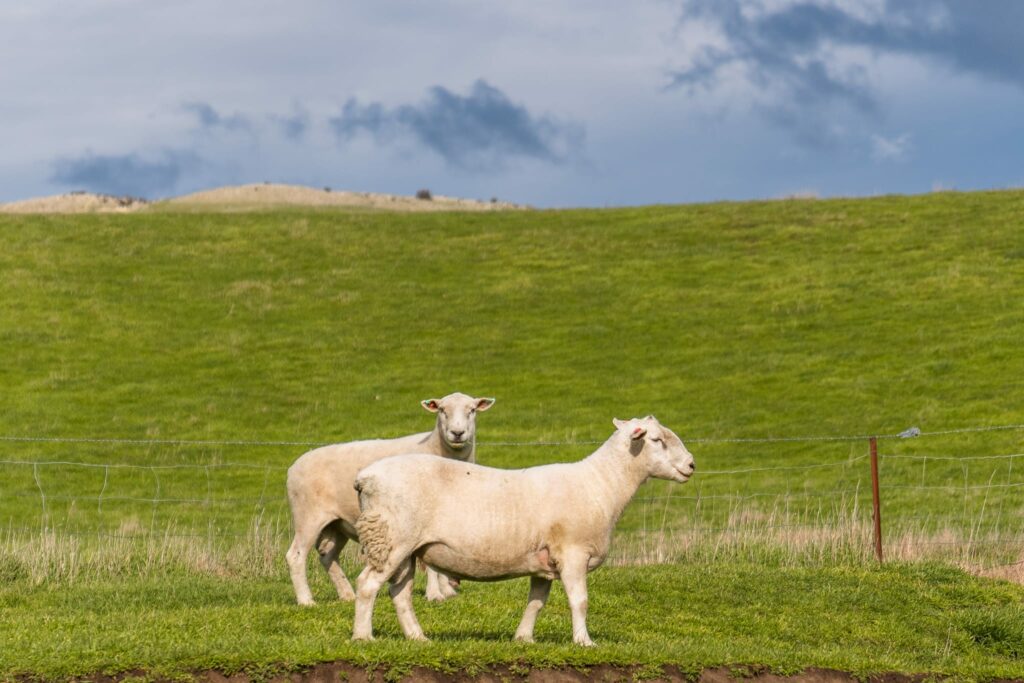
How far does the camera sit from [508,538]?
1228 cm

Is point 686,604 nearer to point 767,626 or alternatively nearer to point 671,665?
point 767,626

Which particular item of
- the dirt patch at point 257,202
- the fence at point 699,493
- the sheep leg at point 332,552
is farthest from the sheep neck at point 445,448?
the dirt patch at point 257,202

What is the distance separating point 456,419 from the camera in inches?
602

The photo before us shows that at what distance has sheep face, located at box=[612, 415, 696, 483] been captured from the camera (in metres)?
13.0

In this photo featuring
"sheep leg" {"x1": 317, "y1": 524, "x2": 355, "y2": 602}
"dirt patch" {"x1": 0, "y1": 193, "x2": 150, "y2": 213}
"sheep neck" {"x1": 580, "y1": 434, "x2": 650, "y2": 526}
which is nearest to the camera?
"sheep neck" {"x1": 580, "y1": 434, "x2": 650, "y2": 526}

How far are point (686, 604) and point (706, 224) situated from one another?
43.9 meters

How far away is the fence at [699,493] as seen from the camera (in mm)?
24922

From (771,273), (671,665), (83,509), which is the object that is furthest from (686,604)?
(771,273)

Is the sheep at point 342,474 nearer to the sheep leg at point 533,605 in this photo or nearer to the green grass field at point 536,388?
the green grass field at point 536,388

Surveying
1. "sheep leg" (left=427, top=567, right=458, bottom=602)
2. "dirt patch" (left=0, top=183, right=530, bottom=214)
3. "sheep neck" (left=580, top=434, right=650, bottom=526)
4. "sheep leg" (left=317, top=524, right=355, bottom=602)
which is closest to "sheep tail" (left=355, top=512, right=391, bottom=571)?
"sheep neck" (left=580, top=434, right=650, bottom=526)

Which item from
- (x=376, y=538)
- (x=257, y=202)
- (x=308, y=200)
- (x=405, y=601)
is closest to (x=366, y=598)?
(x=405, y=601)

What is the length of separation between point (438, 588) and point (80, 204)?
87.2 m

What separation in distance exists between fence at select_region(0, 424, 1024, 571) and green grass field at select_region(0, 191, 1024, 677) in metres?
0.12

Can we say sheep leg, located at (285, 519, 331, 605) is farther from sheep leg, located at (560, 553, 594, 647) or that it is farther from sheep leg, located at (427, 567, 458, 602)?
sheep leg, located at (560, 553, 594, 647)
